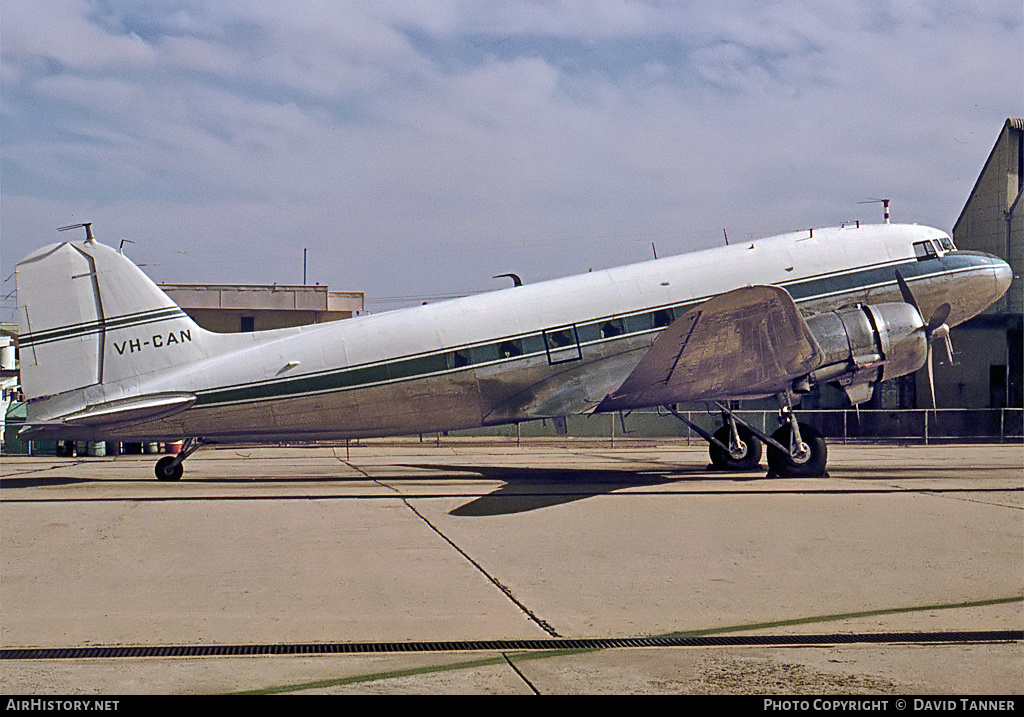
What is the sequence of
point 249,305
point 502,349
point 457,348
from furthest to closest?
point 249,305
point 502,349
point 457,348

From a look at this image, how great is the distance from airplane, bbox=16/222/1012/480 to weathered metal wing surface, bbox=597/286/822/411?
44 mm

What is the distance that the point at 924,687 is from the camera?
601cm

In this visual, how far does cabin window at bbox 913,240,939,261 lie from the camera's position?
20297mm

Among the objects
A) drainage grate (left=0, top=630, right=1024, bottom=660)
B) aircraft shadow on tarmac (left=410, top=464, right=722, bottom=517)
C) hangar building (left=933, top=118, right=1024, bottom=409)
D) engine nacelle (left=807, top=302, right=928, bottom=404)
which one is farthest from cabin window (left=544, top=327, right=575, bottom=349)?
hangar building (left=933, top=118, right=1024, bottom=409)

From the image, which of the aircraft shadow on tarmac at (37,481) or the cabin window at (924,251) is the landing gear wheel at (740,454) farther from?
the aircraft shadow on tarmac at (37,481)

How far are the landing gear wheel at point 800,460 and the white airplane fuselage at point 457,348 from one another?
9.13 ft

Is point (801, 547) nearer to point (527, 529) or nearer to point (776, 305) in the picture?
point (527, 529)

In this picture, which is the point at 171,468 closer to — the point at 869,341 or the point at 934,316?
the point at 869,341

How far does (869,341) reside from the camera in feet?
60.2

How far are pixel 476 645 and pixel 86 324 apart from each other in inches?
521

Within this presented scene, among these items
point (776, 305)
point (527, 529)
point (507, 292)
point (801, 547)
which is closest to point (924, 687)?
point (801, 547)

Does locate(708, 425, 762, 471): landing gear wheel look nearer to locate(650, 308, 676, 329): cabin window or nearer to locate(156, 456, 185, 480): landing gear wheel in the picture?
locate(650, 308, 676, 329): cabin window

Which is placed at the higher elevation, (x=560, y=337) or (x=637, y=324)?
(x=637, y=324)

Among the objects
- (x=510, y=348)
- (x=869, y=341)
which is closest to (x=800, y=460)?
(x=869, y=341)
